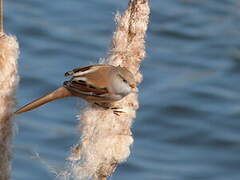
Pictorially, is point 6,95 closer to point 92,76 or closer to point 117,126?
point 117,126

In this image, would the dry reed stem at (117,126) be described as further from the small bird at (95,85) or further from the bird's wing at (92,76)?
the bird's wing at (92,76)

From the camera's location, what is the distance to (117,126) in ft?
8.54

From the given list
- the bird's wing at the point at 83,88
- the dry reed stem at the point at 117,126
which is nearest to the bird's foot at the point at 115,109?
the dry reed stem at the point at 117,126

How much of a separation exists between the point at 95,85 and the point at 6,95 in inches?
31.8

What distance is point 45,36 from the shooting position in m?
12.7

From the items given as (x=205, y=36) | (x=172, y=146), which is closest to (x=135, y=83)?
(x=172, y=146)

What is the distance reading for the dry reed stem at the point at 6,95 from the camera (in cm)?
241

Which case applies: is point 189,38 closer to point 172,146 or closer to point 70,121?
point 172,146

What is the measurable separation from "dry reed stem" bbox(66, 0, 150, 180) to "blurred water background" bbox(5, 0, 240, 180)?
21.9 ft

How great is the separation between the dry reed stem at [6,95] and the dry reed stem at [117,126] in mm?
226

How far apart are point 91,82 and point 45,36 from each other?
9.54 m

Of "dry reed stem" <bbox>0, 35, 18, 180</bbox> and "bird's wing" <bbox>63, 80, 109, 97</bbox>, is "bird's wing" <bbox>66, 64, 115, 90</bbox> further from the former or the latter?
"dry reed stem" <bbox>0, 35, 18, 180</bbox>

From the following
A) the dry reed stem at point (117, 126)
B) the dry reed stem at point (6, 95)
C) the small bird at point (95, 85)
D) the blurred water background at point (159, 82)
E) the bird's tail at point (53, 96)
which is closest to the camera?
the dry reed stem at point (6, 95)

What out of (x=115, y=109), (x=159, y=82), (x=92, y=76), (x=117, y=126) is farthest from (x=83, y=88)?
(x=159, y=82)
